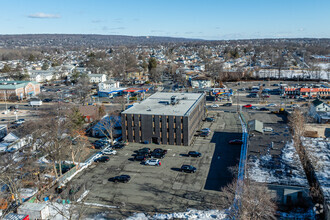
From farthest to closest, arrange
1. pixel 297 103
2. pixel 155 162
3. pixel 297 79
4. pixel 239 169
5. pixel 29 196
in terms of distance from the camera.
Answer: pixel 297 79 → pixel 297 103 → pixel 155 162 → pixel 239 169 → pixel 29 196

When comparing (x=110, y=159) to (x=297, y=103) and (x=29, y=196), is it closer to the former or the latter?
(x=29, y=196)

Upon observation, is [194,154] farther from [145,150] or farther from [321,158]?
[321,158]

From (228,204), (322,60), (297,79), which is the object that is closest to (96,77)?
(297,79)

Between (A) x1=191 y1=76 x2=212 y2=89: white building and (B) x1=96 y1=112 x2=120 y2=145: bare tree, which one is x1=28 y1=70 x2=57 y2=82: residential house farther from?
(B) x1=96 y1=112 x2=120 y2=145: bare tree

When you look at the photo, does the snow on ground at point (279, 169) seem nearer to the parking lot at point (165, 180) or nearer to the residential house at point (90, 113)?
the parking lot at point (165, 180)

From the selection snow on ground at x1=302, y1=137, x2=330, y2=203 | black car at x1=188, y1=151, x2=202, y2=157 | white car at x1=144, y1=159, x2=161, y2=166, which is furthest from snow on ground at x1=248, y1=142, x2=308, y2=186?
white car at x1=144, y1=159, x2=161, y2=166

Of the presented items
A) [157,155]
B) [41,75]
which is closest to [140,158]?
[157,155]
